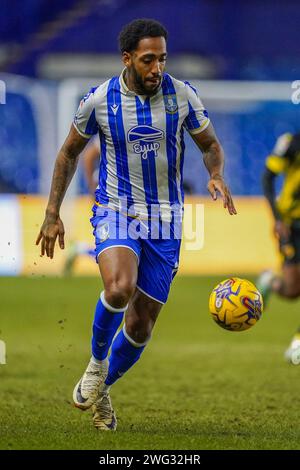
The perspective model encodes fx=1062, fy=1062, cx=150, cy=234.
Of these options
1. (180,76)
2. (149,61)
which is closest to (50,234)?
(149,61)

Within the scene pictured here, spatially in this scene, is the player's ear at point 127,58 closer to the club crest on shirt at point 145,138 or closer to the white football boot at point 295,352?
the club crest on shirt at point 145,138

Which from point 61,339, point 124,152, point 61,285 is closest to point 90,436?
point 124,152

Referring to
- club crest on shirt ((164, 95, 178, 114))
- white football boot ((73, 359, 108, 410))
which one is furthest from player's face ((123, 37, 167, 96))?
white football boot ((73, 359, 108, 410))

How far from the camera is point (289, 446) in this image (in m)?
5.86

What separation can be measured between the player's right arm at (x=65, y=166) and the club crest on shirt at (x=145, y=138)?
0.25 meters

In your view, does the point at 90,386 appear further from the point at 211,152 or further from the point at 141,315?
the point at 211,152

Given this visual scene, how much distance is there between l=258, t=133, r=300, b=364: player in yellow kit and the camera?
10555 mm

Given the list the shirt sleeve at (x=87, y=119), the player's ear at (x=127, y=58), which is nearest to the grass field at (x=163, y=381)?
the shirt sleeve at (x=87, y=119)

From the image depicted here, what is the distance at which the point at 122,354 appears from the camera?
22.1 ft

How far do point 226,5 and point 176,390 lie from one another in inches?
719

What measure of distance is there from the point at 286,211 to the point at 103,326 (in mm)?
4933

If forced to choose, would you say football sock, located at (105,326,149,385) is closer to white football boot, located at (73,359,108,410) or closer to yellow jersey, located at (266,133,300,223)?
white football boot, located at (73,359,108,410)

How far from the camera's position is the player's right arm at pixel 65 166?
6.56 m

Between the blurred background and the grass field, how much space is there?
1315 millimetres
